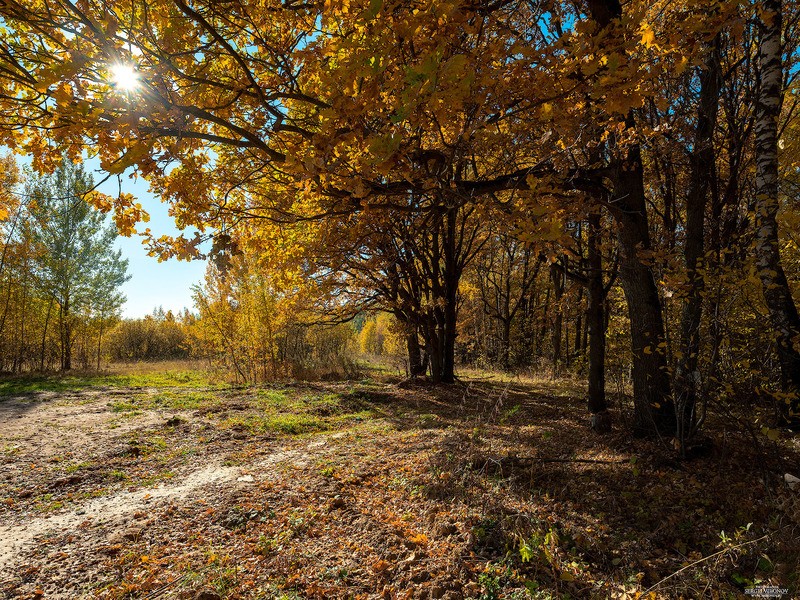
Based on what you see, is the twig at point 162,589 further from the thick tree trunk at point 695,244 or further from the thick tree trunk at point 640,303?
the thick tree trunk at point 640,303

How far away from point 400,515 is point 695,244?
15.7ft

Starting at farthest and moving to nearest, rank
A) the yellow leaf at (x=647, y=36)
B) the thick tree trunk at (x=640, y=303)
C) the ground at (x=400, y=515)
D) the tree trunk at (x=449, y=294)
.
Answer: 1. the tree trunk at (x=449, y=294)
2. the thick tree trunk at (x=640, y=303)
3. the ground at (x=400, y=515)
4. the yellow leaf at (x=647, y=36)

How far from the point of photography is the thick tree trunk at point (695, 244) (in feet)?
12.8

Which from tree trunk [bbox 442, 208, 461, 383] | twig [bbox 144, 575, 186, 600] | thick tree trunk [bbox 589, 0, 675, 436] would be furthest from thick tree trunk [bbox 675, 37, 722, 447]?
tree trunk [bbox 442, 208, 461, 383]

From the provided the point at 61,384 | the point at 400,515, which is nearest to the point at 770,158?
the point at 400,515

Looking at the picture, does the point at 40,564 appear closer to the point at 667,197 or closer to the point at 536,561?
the point at 536,561

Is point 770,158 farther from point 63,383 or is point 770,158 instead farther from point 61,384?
point 63,383

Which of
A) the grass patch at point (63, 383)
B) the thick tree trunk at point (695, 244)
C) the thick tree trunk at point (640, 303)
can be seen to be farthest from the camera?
the grass patch at point (63, 383)

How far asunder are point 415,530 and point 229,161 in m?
4.92

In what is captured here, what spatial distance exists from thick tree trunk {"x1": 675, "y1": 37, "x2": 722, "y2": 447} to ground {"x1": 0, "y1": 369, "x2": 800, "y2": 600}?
0.55 meters

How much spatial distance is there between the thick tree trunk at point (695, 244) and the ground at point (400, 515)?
21.7 inches

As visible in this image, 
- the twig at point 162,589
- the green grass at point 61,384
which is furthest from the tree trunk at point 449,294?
the twig at point 162,589

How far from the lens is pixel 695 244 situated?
475 cm

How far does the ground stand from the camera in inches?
98.7
